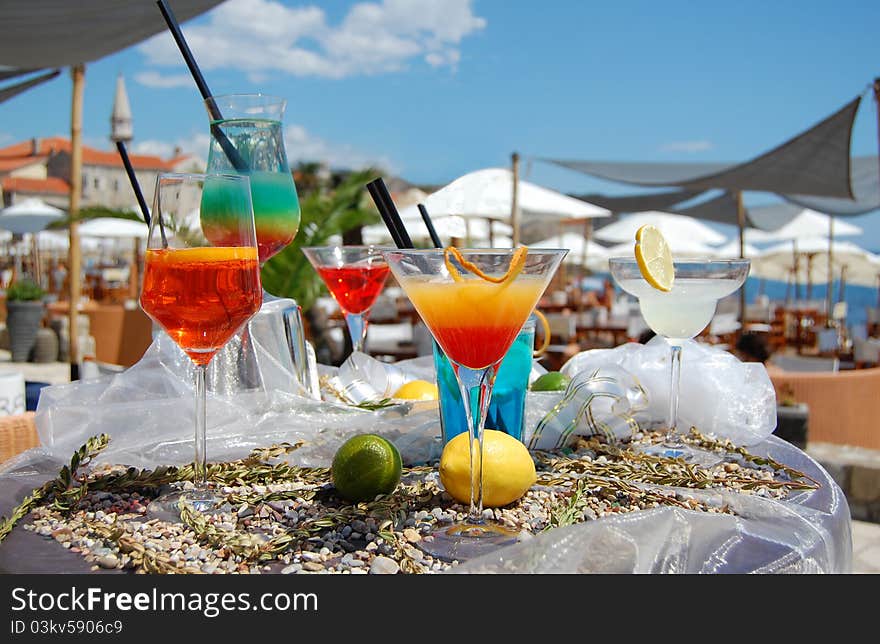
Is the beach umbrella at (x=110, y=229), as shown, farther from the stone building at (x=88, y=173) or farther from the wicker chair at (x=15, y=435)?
the stone building at (x=88, y=173)

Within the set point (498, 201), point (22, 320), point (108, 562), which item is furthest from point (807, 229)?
point (108, 562)

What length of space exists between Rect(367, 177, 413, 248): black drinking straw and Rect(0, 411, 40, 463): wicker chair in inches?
67.2

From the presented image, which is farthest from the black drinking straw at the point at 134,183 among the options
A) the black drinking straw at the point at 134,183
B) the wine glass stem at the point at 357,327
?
the wine glass stem at the point at 357,327

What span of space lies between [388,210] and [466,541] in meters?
0.70

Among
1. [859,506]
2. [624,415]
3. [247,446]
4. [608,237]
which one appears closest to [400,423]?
[247,446]

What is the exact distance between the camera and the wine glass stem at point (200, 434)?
134cm

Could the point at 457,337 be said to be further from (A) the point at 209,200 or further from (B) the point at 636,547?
(A) the point at 209,200

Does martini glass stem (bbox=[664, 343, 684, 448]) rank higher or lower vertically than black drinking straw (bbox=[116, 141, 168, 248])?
lower

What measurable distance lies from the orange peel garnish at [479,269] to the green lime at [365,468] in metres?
0.36

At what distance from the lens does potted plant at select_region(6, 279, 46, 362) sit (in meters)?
13.3

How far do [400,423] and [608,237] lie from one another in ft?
62.7

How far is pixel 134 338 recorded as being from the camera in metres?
11.5

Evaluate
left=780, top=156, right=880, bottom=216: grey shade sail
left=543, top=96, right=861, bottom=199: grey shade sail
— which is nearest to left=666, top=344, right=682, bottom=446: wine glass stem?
left=543, top=96, right=861, bottom=199: grey shade sail

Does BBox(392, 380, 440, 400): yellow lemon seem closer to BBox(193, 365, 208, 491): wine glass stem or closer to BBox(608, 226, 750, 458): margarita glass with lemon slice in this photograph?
BBox(608, 226, 750, 458): margarita glass with lemon slice
